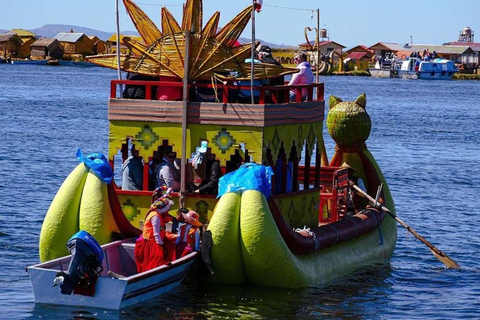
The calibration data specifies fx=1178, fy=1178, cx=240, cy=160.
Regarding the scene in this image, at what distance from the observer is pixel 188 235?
1677cm

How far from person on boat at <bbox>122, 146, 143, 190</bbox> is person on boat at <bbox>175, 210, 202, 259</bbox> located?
1.65 m

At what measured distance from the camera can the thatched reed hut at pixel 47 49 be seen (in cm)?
14888

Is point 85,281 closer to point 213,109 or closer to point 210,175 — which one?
point 210,175

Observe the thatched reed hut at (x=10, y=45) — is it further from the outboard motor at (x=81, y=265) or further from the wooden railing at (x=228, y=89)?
the outboard motor at (x=81, y=265)

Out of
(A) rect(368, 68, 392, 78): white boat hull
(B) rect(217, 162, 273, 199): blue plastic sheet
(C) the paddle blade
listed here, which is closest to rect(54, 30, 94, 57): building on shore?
(A) rect(368, 68, 392, 78): white boat hull

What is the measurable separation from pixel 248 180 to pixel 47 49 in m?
138

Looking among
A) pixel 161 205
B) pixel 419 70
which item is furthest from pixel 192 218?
pixel 419 70

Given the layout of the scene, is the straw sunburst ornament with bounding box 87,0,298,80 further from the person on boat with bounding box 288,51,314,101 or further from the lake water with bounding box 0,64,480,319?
the lake water with bounding box 0,64,480,319

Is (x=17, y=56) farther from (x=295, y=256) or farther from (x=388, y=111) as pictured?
(x=295, y=256)

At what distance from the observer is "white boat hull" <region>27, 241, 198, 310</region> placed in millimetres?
15250

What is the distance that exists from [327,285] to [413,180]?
1778 cm

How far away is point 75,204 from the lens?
16.9m

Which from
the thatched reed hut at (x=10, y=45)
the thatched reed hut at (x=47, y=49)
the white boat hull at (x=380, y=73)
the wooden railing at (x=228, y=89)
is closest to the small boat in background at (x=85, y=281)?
the wooden railing at (x=228, y=89)

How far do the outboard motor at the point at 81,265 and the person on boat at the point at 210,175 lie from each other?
107 inches
